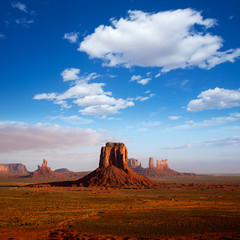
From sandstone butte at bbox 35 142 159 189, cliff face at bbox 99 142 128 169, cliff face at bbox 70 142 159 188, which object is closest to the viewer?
sandstone butte at bbox 35 142 159 189

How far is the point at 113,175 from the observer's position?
105438mm

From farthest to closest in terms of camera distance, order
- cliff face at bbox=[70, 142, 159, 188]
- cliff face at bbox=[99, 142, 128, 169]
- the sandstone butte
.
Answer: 1. cliff face at bbox=[99, 142, 128, 169]
2. cliff face at bbox=[70, 142, 159, 188]
3. the sandstone butte

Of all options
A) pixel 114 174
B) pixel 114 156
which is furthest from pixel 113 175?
pixel 114 156

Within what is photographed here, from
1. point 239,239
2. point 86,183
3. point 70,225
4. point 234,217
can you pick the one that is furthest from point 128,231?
point 86,183

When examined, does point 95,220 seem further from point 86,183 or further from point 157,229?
point 86,183

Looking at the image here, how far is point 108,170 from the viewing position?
10925cm

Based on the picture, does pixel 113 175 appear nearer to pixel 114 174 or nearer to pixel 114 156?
pixel 114 174

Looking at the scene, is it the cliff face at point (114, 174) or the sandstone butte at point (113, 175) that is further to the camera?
the cliff face at point (114, 174)

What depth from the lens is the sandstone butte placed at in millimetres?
98738

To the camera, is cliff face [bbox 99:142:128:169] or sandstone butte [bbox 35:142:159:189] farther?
cliff face [bbox 99:142:128:169]

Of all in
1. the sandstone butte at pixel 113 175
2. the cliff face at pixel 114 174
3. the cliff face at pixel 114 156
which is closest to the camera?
the sandstone butte at pixel 113 175

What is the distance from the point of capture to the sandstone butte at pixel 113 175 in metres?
98.7

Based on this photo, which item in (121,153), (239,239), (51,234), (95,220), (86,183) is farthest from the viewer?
(121,153)

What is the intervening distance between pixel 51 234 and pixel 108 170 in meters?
90.0
